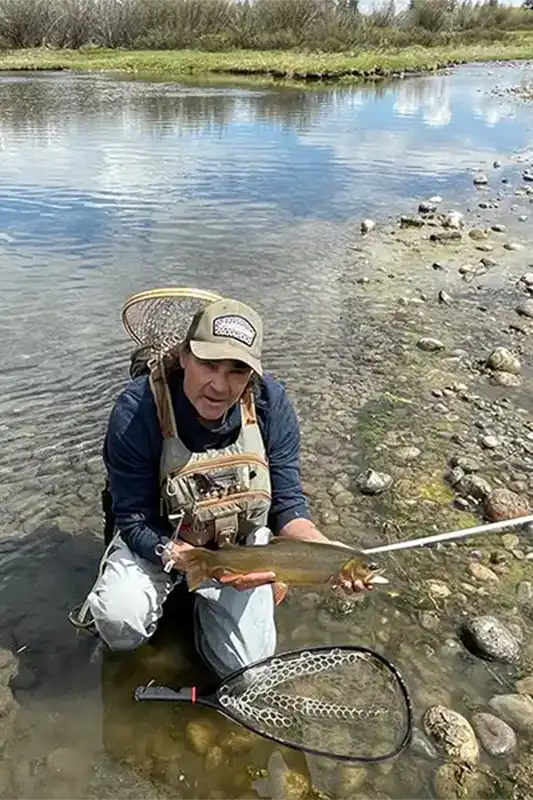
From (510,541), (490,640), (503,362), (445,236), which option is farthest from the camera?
(445,236)

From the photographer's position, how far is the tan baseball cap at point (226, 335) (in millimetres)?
3301

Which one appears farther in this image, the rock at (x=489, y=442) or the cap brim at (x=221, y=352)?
the rock at (x=489, y=442)

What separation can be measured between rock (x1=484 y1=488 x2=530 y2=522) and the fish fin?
2570 mm

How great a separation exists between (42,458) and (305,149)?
16668 millimetres

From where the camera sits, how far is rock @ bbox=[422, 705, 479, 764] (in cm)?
354

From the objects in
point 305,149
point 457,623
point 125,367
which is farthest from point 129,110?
point 457,623

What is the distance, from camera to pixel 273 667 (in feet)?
13.0

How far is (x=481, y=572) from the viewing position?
4.77 m

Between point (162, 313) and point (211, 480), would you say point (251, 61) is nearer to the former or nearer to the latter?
point (162, 313)

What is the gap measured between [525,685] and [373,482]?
199 centimetres

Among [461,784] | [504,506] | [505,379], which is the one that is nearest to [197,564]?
[461,784]

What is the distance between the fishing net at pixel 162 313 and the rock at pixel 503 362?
407 centimetres

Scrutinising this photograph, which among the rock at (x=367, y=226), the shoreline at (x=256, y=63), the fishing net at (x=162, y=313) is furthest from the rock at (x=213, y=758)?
the shoreline at (x=256, y=63)

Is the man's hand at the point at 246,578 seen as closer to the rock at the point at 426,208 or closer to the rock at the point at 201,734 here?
the rock at the point at 201,734
